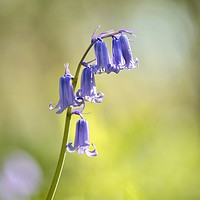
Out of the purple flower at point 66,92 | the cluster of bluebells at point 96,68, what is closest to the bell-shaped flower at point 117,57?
the cluster of bluebells at point 96,68

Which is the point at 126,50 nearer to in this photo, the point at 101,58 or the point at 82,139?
the point at 101,58

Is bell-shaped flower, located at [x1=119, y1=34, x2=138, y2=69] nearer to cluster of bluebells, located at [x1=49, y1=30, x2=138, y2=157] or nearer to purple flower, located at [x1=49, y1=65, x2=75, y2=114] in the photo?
cluster of bluebells, located at [x1=49, y1=30, x2=138, y2=157]

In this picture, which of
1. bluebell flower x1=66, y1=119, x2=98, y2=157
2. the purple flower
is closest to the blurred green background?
bluebell flower x1=66, y1=119, x2=98, y2=157

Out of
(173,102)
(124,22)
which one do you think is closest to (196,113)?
(173,102)

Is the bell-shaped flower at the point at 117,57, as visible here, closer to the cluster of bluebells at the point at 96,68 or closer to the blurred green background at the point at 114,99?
the cluster of bluebells at the point at 96,68

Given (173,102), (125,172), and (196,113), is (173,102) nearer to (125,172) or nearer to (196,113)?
(196,113)
